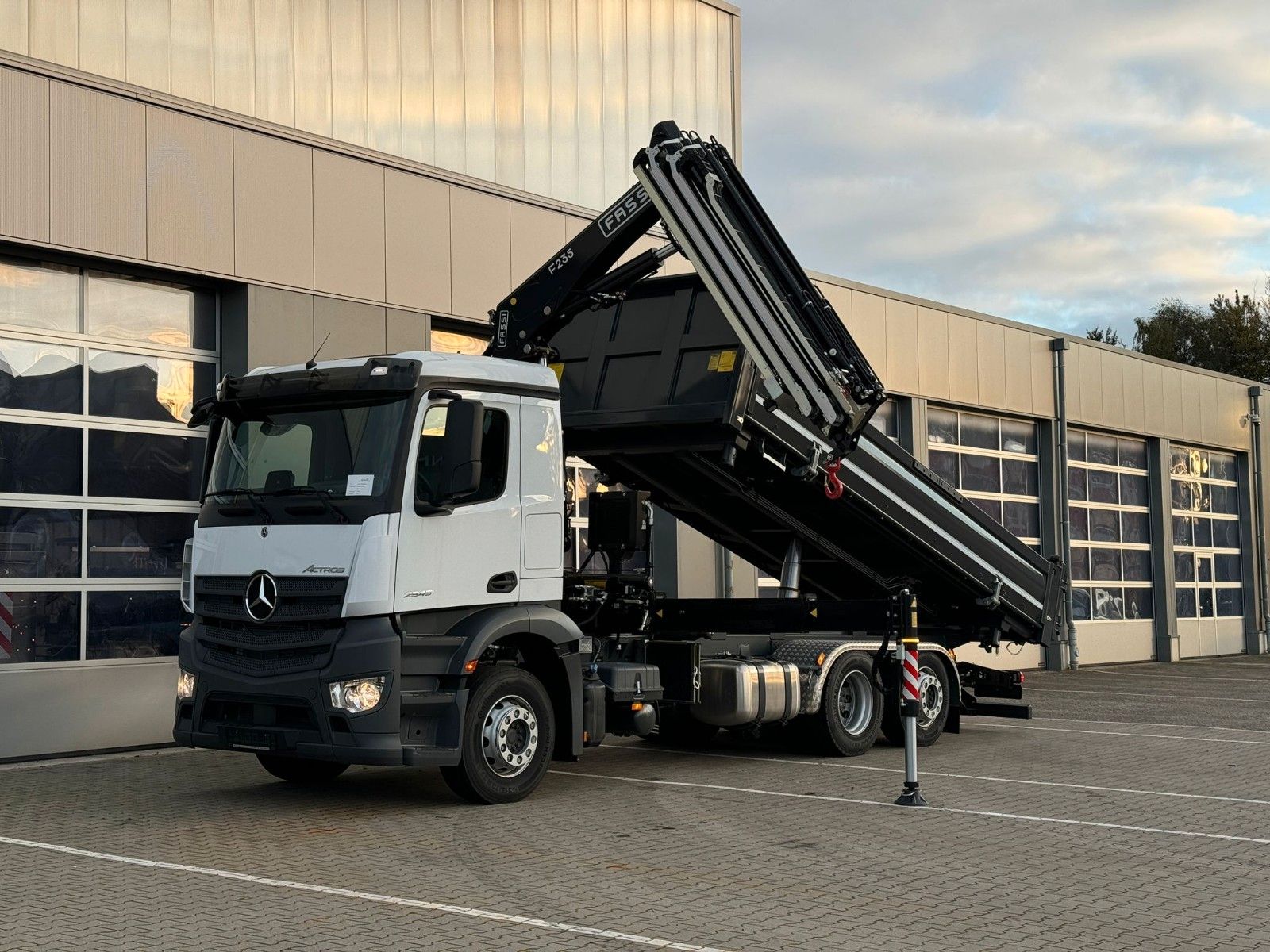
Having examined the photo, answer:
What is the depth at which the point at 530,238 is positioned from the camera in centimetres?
1689

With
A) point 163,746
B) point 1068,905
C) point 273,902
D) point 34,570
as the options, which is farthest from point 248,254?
point 1068,905

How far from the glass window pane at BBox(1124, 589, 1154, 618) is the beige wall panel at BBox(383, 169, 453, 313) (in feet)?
56.2

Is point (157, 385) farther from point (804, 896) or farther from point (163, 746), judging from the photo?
point (804, 896)

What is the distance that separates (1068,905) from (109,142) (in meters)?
10.5

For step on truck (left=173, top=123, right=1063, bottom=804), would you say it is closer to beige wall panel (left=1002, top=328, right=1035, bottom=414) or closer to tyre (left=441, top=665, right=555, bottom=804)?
tyre (left=441, top=665, right=555, bottom=804)

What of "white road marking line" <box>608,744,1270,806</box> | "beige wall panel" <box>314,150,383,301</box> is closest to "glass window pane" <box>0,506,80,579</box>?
"beige wall panel" <box>314,150,383,301</box>

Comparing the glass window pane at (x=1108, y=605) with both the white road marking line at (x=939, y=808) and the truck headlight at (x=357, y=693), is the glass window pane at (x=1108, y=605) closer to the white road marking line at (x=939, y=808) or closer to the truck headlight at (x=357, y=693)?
the white road marking line at (x=939, y=808)

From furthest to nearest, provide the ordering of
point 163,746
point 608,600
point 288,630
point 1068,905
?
point 163,746
point 608,600
point 288,630
point 1068,905

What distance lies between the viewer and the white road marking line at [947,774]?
33.6 feet

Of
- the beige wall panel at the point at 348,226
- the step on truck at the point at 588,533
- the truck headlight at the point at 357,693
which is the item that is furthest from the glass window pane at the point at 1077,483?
the truck headlight at the point at 357,693

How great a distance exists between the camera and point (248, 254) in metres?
14.0

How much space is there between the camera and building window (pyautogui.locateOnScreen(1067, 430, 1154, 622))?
26.6m

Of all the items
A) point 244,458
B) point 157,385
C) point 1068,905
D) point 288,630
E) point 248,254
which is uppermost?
point 248,254

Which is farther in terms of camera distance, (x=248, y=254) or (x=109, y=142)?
(x=248, y=254)
